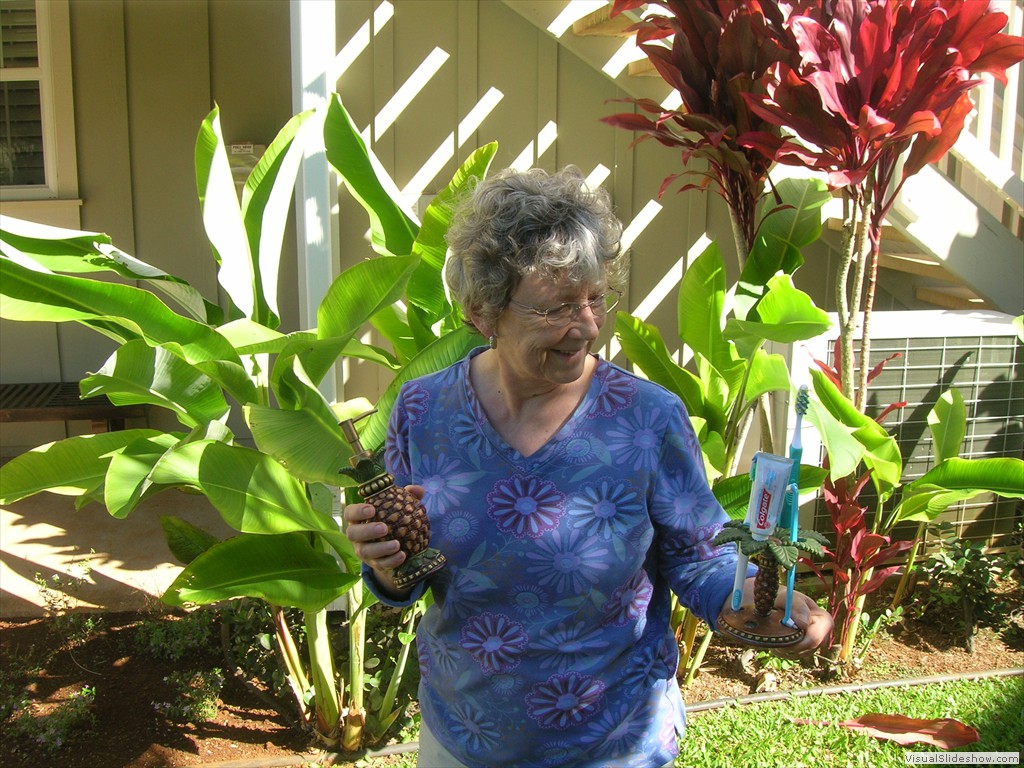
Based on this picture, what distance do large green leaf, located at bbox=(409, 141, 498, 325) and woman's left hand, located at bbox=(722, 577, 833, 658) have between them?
5.08 feet

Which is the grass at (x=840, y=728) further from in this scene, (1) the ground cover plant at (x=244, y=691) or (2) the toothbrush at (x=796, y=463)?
(2) the toothbrush at (x=796, y=463)

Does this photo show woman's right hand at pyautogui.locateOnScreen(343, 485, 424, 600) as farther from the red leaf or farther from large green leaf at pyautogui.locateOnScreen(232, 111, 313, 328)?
the red leaf

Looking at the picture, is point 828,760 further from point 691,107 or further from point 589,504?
point 691,107

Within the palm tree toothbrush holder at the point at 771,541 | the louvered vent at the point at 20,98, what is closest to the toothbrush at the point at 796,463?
the palm tree toothbrush holder at the point at 771,541

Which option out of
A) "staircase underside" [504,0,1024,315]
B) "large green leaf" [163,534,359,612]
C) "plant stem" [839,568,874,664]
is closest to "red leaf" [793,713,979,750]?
"plant stem" [839,568,874,664]

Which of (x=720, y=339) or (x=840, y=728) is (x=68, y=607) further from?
(x=840, y=728)

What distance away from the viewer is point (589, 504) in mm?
1564

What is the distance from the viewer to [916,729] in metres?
2.98

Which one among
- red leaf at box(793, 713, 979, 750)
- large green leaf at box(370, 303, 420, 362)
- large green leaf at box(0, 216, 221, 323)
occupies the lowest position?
red leaf at box(793, 713, 979, 750)

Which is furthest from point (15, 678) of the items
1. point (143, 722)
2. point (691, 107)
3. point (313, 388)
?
point (691, 107)

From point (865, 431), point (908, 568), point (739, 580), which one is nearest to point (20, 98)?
point (865, 431)

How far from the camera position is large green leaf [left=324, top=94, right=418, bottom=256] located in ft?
8.99

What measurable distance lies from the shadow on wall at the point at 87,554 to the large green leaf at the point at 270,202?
166cm

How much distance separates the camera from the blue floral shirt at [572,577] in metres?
1.54
